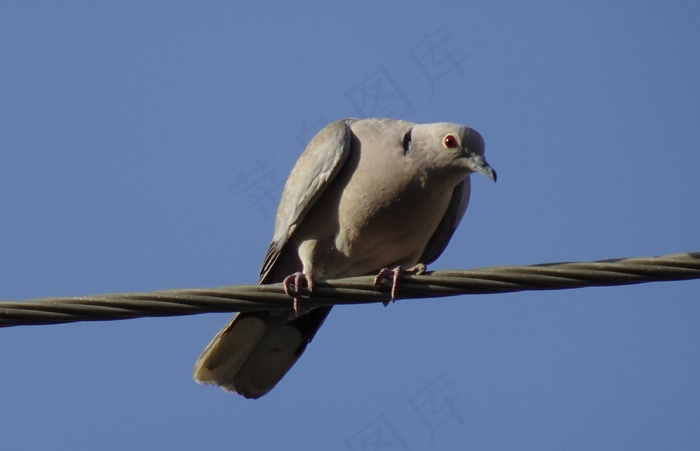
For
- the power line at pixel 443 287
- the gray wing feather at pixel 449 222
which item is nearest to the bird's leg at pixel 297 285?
the power line at pixel 443 287

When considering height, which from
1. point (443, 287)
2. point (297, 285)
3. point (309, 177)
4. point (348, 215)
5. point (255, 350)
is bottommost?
point (443, 287)

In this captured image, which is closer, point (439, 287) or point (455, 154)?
point (439, 287)

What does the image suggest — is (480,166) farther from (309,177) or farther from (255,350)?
(255,350)

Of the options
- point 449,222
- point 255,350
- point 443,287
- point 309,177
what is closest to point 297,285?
point 443,287

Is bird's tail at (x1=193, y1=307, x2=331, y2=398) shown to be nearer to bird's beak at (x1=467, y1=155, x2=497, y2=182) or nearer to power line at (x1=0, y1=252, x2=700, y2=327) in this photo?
bird's beak at (x1=467, y1=155, x2=497, y2=182)

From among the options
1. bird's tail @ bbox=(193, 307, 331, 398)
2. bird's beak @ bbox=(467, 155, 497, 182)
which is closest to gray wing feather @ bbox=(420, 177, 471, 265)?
bird's beak @ bbox=(467, 155, 497, 182)

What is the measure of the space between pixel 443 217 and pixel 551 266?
2.49 m

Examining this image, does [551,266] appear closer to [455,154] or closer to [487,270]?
[487,270]

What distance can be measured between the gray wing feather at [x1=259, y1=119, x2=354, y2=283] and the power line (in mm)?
1954

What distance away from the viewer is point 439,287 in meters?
4.75

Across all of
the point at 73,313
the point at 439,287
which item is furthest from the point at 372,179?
the point at 73,313

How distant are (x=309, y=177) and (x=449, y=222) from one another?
3.09 ft

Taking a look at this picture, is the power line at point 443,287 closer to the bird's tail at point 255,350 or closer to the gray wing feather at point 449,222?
the bird's tail at point 255,350

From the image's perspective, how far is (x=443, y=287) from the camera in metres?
4.72
